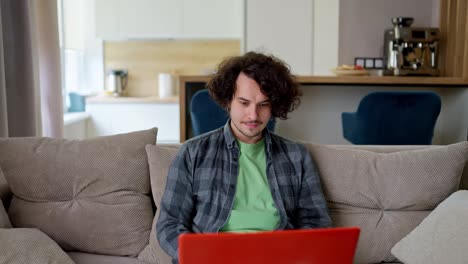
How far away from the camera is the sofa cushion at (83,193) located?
1769mm

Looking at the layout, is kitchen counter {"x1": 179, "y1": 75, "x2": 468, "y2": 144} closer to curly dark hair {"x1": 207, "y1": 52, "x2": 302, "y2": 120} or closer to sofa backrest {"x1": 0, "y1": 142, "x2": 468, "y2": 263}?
sofa backrest {"x1": 0, "y1": 142, "x2": 468, "y2": 263}

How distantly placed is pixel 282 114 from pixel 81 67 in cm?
432

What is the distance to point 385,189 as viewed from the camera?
180cm

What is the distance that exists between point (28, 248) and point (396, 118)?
2.34 metres

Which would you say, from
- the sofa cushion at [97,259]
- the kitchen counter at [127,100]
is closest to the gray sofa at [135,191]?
the sofa cushion at [97,259]

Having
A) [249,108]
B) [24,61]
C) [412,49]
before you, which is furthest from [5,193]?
[412,49]

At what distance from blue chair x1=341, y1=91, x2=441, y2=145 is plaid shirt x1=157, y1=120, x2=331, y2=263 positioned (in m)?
1.62

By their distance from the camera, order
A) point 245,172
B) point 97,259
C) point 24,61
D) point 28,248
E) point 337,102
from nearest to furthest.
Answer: point 28,248, point 245,172, point 97,259, point 24,61, point 337,102

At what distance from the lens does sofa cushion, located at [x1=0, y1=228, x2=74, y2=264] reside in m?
1.43

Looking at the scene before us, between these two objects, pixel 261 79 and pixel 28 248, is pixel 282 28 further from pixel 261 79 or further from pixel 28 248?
pixel 28 248

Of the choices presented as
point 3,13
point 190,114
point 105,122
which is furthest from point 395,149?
point 105,122

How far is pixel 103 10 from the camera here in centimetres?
536

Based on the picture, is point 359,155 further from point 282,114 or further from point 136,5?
point 136,5

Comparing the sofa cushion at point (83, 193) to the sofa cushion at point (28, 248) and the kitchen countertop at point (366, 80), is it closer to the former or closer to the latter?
the sofa cushion at point (28, 248)
